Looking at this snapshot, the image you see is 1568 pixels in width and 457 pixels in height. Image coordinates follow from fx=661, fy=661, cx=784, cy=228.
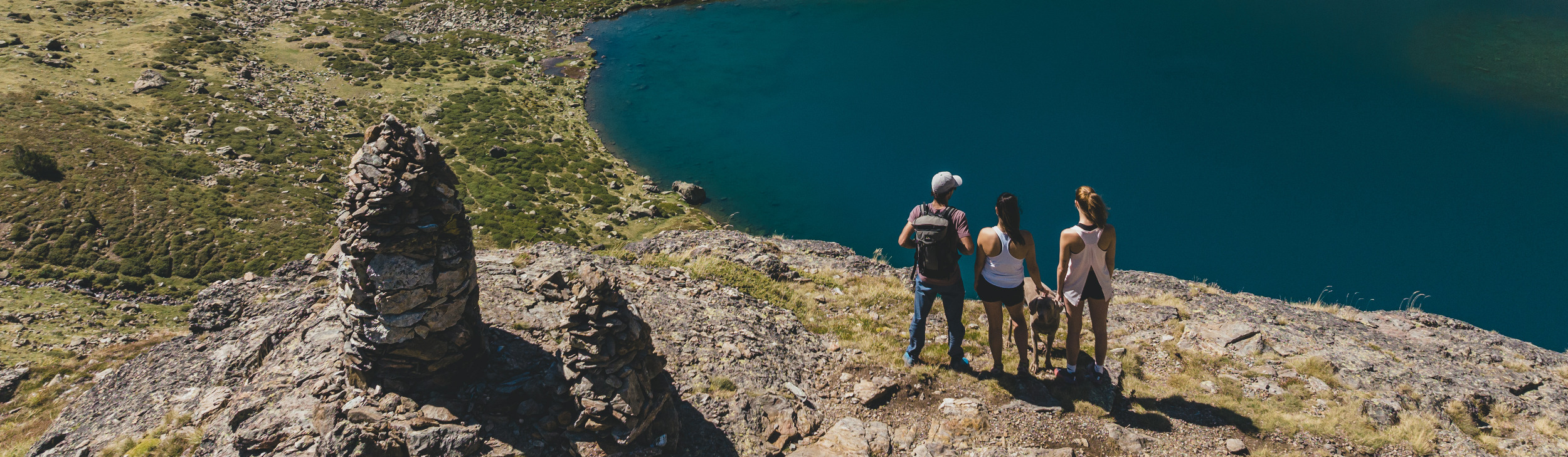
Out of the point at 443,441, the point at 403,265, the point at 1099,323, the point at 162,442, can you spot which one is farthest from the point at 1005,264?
the point at 162,442

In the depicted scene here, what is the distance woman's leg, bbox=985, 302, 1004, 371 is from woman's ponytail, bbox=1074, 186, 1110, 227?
193 centimetres

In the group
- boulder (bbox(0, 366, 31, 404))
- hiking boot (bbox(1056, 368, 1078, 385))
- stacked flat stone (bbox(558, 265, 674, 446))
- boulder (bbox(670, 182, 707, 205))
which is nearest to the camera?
stacked flat stone (bbox(558, 265, 674, 446))

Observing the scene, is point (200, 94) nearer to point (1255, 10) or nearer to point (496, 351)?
point (496, 351)

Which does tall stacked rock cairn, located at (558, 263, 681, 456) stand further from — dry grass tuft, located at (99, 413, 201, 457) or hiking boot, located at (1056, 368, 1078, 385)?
hiking boot, located at (1056, 368, 1078, 385)

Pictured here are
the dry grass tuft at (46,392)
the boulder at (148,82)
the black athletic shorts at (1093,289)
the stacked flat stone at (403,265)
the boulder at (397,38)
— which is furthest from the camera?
the boulder at (397,38)

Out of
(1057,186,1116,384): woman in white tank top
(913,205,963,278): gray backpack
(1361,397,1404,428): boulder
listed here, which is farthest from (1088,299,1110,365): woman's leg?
(1361,397,1404,428): boulder

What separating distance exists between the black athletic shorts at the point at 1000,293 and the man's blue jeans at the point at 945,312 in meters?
0.33

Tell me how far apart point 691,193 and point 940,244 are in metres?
28.4

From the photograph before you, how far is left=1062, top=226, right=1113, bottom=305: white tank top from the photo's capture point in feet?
33.1

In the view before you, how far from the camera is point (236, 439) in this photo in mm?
9258

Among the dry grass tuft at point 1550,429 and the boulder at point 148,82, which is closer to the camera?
the dry grass tuft at point 1550,429

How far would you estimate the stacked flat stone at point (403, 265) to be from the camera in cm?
901

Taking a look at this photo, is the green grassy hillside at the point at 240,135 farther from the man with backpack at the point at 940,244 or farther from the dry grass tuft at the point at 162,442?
the man with backpack at the point at 940,244

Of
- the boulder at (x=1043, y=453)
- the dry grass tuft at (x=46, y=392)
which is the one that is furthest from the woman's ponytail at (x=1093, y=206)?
the dry grass tuft at (x=46, y=392)
